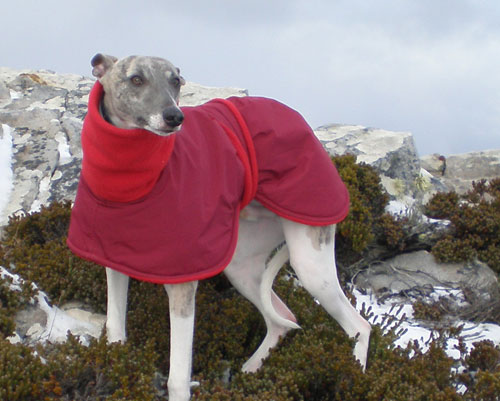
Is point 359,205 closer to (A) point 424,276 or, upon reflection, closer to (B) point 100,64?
(A) point 424,276

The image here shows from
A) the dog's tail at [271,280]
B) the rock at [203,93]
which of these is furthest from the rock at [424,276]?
the rock at [203,93]

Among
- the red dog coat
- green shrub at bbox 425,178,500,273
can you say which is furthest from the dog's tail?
green shrub at bbox 425,178,500,273

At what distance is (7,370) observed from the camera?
355 cm

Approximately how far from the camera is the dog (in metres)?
3.23

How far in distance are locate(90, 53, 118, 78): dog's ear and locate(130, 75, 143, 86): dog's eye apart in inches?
8.9

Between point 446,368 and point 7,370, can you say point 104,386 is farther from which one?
point 446,368

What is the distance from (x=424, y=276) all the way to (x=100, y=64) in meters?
4.80

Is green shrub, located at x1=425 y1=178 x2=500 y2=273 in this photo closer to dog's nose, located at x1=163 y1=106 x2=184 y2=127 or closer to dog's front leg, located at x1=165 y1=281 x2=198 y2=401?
dog's front leg, located at x1=165 y1=281 x2=198 y2=401

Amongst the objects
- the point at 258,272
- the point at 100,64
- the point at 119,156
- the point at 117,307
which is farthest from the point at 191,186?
the point at 258,272

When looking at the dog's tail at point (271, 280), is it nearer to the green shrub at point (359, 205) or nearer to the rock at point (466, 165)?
the green shrub at point (359, 205)

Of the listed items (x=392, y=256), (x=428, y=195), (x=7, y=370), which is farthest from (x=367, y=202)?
(x=7, y=370)

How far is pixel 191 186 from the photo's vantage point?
11.8 feet

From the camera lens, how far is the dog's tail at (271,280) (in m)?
4.36

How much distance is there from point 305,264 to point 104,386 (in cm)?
145
